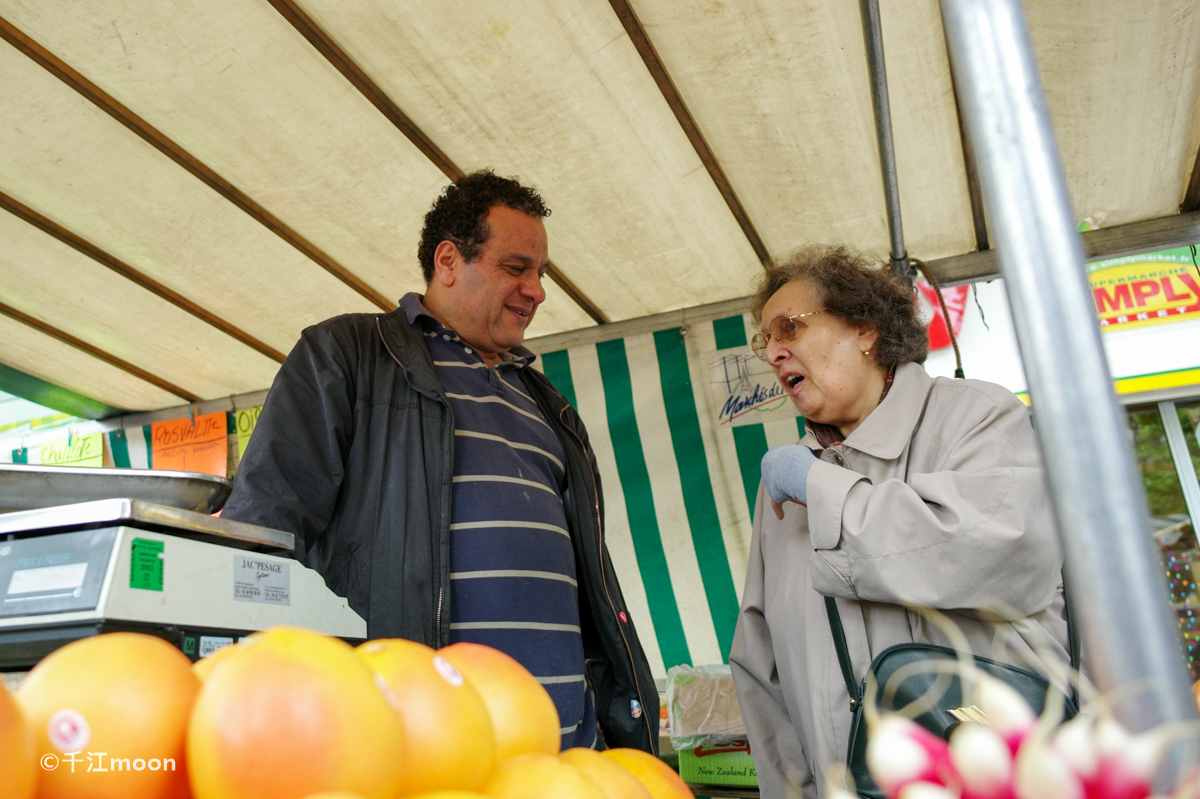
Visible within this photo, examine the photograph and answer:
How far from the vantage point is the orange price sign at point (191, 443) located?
4.01m

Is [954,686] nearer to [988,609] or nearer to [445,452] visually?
[988,609]

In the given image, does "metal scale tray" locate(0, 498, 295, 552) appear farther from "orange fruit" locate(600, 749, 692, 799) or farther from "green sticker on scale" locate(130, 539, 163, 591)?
"orange fruit" locate(600, 749, 692, 799)

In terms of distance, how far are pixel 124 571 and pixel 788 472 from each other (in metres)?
1.17

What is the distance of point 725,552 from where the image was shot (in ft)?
11.5

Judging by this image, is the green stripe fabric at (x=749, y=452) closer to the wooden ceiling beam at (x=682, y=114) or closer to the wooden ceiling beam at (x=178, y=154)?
the wooden ceiling beam at (x=682, y=114)

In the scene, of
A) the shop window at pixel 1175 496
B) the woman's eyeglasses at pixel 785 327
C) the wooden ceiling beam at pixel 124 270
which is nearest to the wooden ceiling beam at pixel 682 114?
the woman's eyeglasses at pixel 785 327

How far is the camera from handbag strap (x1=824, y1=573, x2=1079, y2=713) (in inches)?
56.8

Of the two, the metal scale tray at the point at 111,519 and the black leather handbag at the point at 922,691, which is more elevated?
the metal scale tray at the point at 111,519

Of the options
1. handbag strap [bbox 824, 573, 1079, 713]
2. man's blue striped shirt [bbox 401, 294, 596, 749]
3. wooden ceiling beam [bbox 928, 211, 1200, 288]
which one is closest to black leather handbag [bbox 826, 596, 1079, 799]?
handbag strap [bbox 824, 573, 1079, 713]

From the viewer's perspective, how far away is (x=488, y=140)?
2568 millimetres

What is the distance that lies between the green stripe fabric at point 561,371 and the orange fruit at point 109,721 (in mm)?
3157

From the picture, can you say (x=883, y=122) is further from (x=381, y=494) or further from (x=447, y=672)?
(x=447, y=672)

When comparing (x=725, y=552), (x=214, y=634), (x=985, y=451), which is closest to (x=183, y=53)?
(x=214, y=634)

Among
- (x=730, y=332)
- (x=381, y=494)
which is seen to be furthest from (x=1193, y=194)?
(x=381, y=494)
